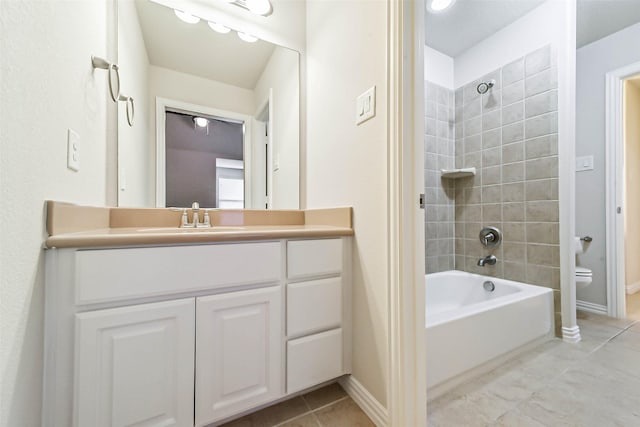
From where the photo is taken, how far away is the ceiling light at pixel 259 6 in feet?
4.78

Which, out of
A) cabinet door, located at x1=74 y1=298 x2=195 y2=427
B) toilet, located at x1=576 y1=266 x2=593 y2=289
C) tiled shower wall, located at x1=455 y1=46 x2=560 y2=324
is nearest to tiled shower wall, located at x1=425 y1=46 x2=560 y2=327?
tiled shower wall, located at x1=455 y1=46 x2=560 y2=324

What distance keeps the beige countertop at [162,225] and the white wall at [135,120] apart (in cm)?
10

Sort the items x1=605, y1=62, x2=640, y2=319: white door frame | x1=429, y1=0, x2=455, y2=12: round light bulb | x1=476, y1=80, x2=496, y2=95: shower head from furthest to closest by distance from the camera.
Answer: x1=476, y1=80, x2=496, y2=95: shower head
x1=605, y1=62, x2=640, y2=319: white door frame
x1=429, y1=0, x2=455, y2=12: round light bulb

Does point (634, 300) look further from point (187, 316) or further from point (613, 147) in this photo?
point (187, 316)

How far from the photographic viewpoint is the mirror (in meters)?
1.25

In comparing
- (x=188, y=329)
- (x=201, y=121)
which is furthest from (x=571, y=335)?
(x=201, y=121)

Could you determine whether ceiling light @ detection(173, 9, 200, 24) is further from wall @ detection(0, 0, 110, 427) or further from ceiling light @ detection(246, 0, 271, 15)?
wall @ detection(0, 0, 110, 427)

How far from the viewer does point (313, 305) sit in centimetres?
106

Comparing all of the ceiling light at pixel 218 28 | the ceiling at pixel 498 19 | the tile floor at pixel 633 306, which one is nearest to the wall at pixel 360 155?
the ceiling light at pixel 218 28

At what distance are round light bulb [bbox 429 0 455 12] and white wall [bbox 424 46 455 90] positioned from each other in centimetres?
55

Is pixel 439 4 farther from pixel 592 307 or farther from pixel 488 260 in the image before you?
pixel 592 307

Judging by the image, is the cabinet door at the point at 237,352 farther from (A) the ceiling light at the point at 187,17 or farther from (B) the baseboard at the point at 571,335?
(B) the baseboard at the point at 571,335

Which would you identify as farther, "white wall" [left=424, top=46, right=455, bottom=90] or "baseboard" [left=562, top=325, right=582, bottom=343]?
"white wall" [left=424, top=46, right=455, bottom=90]

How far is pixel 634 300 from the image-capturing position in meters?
2.43
